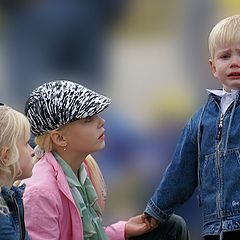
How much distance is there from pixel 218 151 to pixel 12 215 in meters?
0.51

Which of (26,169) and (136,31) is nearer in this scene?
(26,169)

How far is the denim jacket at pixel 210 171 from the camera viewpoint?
1531 millimetres

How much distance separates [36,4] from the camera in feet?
7.11

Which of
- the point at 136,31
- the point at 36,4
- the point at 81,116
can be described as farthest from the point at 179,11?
the point at 81,116

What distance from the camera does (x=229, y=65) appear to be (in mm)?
1567

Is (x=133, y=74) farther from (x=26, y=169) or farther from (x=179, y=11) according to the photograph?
(x=26, y=169)

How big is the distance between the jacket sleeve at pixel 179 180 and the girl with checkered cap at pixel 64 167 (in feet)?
0.22

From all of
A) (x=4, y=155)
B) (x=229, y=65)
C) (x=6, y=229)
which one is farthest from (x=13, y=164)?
(x=229, y=65)

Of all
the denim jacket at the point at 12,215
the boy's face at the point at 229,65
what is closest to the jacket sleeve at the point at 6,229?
the denim jacket at the point at 12,215

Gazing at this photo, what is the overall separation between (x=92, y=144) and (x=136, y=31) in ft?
1.83

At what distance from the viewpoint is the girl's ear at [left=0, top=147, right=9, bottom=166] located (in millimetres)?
1462

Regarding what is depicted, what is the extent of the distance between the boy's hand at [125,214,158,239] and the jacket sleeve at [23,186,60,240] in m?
0.23

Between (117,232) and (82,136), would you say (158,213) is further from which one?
(82,136)

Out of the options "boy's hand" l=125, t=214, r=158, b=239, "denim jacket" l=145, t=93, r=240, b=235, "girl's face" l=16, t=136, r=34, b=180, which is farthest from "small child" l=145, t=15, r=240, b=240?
"girl's face" l=16, t=136, r=34, b=180
